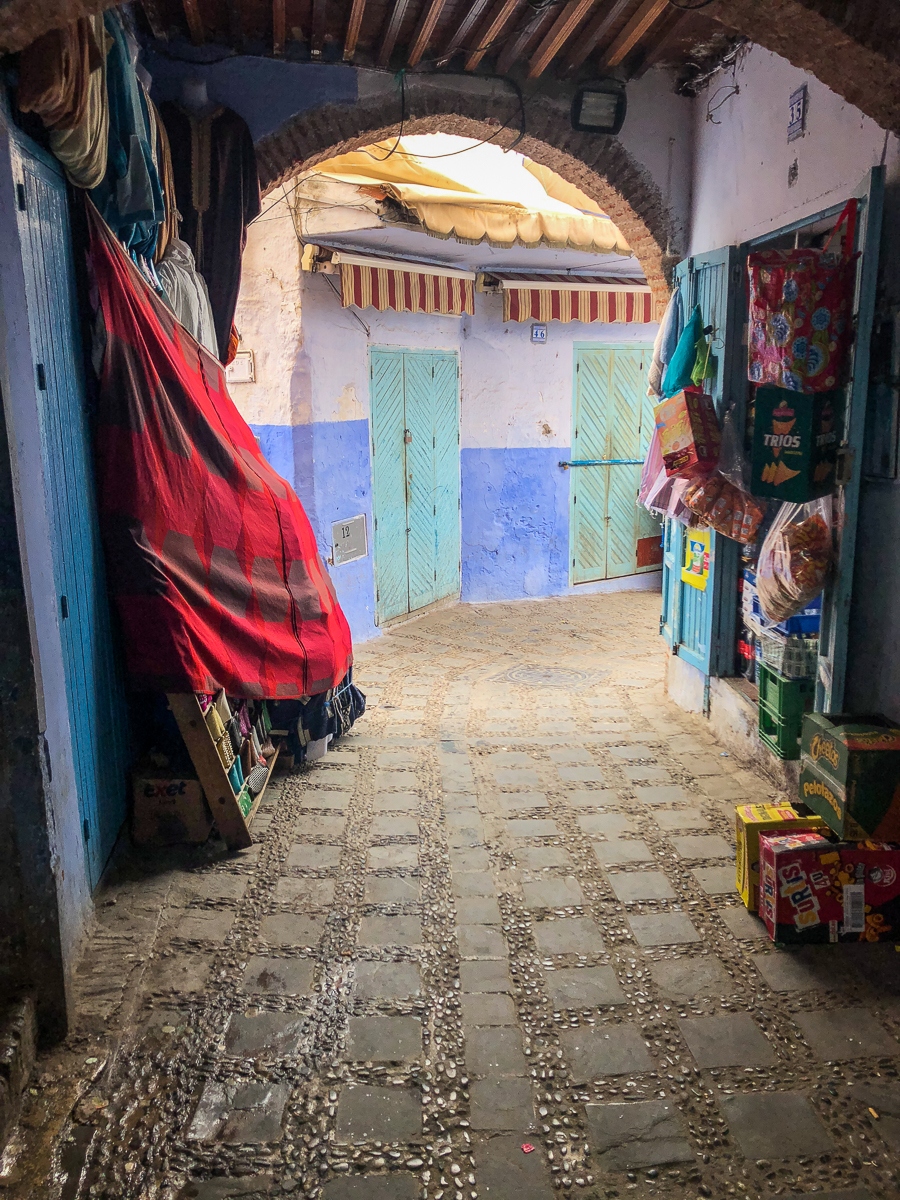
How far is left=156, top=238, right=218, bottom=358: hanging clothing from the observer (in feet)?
13.4

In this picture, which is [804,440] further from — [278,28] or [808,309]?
[278,28]

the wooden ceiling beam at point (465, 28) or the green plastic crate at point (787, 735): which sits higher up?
the wooden ceiling beam at point (465, 28)

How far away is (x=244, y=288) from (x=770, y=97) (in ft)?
13.0

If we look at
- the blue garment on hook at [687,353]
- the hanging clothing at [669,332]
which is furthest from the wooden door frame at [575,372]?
the blue garment on hook at [687,353]

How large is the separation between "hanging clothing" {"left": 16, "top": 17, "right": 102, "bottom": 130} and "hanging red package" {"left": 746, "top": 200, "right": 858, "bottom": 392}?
2.65m

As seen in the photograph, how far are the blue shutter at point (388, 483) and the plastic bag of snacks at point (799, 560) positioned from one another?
4304 millimetres

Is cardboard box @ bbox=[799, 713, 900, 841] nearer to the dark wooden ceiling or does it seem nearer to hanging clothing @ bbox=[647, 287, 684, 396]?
hanging clothing @ bbox=[647, 287, 684, 396]

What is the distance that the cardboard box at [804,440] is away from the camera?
3654 mm

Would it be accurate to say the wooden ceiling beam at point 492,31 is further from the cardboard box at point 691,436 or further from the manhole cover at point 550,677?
the manhole cover at point 550,677

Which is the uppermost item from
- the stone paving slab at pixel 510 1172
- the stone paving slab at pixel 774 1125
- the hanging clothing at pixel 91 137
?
the hanging clothing at pixel 91 137

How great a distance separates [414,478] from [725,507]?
405cm

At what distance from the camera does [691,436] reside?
15.0 ft

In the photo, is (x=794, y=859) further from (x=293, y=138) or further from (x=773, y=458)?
(x=293, y=138)

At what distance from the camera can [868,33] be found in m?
2.71
